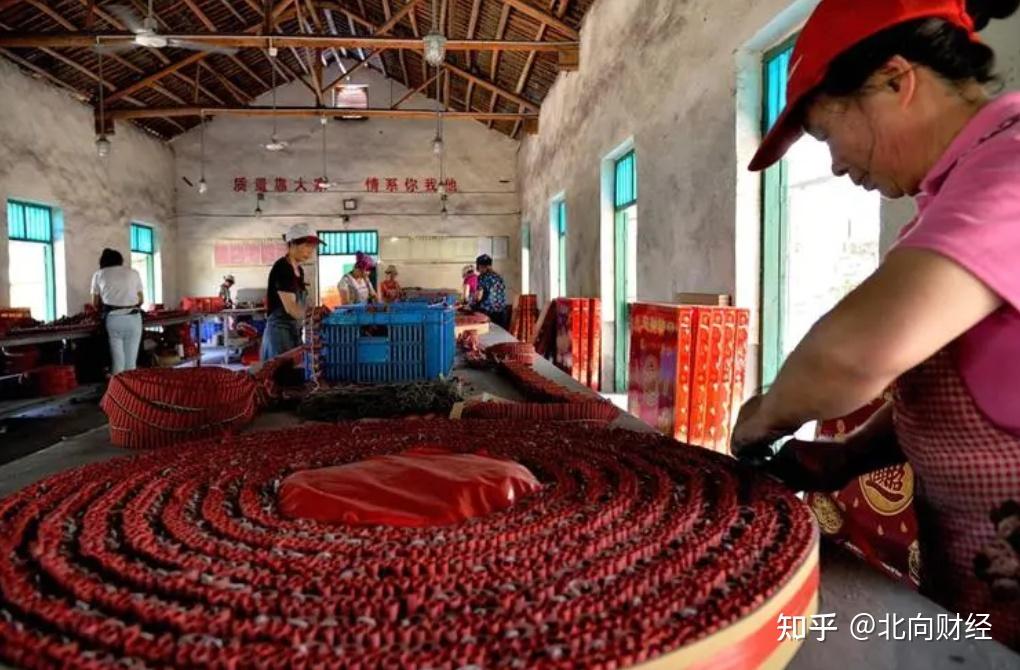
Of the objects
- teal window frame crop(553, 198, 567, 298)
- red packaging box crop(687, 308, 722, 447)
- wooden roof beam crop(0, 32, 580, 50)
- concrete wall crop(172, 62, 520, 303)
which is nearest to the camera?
red packaging box crop(687, 308, 722, 447)

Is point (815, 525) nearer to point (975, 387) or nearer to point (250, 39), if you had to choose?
point (975, 387)

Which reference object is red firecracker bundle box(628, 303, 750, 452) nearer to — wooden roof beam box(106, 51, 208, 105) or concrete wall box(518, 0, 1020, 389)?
concrete wall box(518, 0, 1020, 389)

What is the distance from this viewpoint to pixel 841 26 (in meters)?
0.75

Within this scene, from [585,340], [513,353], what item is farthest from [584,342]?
[513,353]

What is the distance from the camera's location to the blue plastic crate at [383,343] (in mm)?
2277

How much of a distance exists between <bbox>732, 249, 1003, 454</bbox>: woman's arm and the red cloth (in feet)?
0.56

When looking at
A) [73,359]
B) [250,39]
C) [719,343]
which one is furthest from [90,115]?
[719,343]

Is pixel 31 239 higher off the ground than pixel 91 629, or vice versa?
pixel 31 239

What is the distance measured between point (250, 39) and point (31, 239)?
14.5 ft

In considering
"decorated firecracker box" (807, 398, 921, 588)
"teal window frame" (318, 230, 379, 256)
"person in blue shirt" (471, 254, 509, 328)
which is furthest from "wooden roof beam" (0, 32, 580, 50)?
Answer: "decorated firecracker box" (807, 398, 921, 588)

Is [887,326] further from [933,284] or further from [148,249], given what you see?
[148,249]

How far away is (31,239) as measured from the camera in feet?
28.9

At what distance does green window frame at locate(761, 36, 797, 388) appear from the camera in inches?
142

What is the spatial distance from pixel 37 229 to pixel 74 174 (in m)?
1.16
